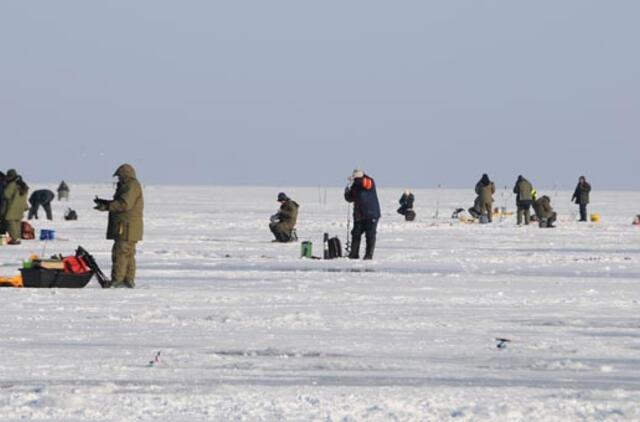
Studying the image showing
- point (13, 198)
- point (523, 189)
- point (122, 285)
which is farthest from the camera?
point (523, 189)

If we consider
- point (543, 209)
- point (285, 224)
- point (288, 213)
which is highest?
point (543, 209)

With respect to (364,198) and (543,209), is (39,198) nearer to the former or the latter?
(543,209)

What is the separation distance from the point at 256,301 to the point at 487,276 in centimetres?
618

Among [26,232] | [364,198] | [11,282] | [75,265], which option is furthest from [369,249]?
[26,232]

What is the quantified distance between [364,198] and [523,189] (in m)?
20.4

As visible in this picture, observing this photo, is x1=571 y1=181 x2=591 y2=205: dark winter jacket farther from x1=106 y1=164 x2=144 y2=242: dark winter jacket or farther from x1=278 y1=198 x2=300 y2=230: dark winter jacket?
x1=106 y1=164 x2=144 y2=242: dark winter jacket

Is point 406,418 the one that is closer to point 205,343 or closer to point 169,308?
point 205,343

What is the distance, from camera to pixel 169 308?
54.1 ft

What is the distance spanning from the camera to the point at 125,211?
20453 millimetres

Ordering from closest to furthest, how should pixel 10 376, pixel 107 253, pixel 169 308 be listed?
pixel 10 376 → pixel 169 308 → pixel 107 253

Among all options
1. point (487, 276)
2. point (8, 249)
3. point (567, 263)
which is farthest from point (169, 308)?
point (8, 249)

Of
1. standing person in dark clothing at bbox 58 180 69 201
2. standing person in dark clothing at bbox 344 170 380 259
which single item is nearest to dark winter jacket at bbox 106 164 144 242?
standing person in dark clothing at bbox 344 170 380 259

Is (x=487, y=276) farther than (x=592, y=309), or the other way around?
(x=487, y=276)

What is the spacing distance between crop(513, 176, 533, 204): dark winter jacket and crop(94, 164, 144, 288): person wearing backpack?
27801 millimetres
